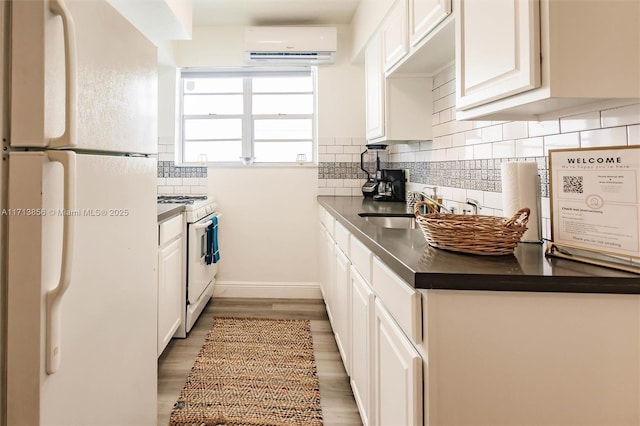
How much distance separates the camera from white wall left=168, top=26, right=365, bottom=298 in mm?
3504

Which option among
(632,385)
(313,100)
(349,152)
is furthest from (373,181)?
(632,385)

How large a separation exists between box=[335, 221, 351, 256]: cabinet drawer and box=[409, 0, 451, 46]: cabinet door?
1.00 metres

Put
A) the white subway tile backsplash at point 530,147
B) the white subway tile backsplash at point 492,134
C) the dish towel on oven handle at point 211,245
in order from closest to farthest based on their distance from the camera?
the white subway tile backsplash at point 530,147
the white subway tile backsplash at point 492,134
the dish towel on oven handle at point 211,245

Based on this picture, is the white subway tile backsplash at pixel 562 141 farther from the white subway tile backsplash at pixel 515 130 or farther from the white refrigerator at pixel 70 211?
the white refrigerator at pixel 70 211

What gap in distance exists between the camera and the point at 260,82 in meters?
3.66

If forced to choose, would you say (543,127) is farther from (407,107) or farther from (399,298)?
(407,107)

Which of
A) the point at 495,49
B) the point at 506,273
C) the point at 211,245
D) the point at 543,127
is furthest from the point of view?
the point at 211,245

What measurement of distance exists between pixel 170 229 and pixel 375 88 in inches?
67.3

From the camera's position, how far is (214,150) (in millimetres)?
3672

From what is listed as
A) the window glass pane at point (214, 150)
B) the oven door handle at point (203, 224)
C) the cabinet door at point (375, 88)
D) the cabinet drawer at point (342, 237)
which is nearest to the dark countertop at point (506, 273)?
the cabinet drawer at point (342, 237)

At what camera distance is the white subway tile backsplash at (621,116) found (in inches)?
39.3

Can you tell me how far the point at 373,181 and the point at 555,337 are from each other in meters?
2.45

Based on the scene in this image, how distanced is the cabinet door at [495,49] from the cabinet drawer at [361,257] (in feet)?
2.08

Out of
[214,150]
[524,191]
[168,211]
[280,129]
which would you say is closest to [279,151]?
[280,129]
